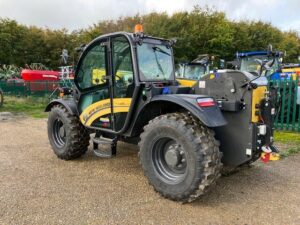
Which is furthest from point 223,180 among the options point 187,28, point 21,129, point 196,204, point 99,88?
point 187,28

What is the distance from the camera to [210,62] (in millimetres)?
14711

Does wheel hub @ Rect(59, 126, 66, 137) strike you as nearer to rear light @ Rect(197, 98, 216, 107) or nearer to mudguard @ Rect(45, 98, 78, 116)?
mudguard @ Rect(45, 98, 78, 116)

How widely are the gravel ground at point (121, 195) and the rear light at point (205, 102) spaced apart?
1.16 metres

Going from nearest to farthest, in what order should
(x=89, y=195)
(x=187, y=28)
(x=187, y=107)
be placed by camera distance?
(x=187, y=107), (x=89, y=195), (x=187, y=28)

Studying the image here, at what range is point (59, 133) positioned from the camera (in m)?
5.91

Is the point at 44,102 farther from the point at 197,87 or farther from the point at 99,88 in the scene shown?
the point at 197,87

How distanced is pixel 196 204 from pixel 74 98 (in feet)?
9.50

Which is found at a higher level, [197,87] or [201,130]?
[197,87]

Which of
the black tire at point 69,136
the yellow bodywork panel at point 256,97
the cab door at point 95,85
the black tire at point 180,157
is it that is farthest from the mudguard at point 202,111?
the black tire at point 69,136

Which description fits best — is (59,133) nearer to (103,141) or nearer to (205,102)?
(103,141)

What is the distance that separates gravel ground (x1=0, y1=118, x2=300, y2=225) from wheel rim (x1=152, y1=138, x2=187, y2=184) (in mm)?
292

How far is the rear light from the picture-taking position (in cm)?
380

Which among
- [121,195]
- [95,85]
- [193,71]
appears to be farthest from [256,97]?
[193,71]

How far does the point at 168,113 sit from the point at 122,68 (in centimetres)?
99
